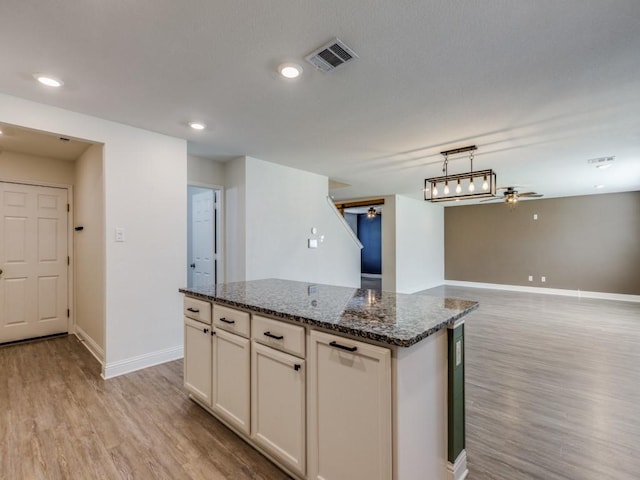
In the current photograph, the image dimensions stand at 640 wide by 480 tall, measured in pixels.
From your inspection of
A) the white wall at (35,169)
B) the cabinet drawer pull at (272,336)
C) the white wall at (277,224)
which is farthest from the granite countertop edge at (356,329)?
the white wall at (35,169)

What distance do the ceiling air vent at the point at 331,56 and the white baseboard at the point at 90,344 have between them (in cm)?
350

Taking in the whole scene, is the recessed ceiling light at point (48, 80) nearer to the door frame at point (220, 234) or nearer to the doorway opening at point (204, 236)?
the doorway opening at point (204, 236)

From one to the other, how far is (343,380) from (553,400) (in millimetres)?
2264

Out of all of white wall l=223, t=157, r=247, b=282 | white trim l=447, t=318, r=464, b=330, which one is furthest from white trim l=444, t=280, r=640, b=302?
white trim l=447, t=318, r=464, b=330

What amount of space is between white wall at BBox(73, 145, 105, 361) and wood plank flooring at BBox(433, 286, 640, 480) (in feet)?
11.9

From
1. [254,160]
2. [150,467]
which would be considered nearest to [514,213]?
[254,160]

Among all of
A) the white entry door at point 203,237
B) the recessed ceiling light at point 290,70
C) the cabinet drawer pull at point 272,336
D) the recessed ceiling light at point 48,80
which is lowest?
the cabinet drawer pull at point 272,336

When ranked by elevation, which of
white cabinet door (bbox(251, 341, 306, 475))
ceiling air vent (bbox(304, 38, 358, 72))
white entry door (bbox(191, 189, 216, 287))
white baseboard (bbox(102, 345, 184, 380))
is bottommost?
white baseboard (bbox(102, 345, 184, 380))

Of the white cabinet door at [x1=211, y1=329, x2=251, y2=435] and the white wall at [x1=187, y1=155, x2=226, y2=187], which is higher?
the white wall at [x1=187, y1=155, x2=226, y2=187]

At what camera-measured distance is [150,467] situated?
1.80 m

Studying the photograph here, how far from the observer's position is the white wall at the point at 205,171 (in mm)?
4328

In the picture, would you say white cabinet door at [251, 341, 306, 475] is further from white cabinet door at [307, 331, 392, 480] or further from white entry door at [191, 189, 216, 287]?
white entry door at [191, 189, 216, 287]

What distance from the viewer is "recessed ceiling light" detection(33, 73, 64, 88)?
2237mm

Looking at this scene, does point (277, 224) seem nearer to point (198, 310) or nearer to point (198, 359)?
point (198, 310)
